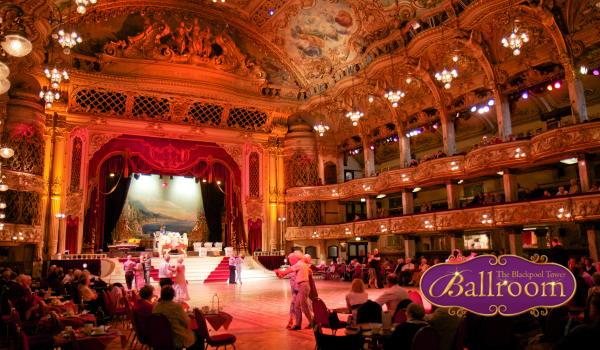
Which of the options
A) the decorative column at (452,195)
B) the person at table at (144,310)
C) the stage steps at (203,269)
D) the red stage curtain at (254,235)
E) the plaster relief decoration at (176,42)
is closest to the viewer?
the person at table at (144,310)

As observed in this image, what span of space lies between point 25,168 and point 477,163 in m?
19.1

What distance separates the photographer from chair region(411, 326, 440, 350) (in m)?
3.75

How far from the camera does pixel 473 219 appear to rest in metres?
17.6

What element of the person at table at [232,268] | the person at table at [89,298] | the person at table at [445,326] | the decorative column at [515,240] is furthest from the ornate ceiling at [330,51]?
the person at table at [445,326]

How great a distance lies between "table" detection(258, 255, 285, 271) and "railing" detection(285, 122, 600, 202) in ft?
11.7

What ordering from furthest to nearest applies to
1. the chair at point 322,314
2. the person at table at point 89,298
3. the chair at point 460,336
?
the person at table at point 89,298, the chair at point 322,314, the chair at point 460,336

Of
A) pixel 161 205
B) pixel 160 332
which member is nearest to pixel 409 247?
pixel 161 205

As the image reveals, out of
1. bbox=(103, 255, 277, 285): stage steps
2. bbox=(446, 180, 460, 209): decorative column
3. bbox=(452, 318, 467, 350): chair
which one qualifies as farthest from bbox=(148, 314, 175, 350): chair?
bbox=(446, 180, 460, 209): decorative column

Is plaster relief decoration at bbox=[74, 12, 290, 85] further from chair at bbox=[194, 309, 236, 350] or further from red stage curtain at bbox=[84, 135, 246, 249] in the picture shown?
chair at bbox=[194, 309, 236, 350]

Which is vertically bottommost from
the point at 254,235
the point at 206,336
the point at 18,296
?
the point at 206,336

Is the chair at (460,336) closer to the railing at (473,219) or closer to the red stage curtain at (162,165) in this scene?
the railing at (473,219)

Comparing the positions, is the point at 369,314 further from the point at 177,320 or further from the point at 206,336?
the point at 177,320

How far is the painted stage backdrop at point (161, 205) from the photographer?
89.4 ft

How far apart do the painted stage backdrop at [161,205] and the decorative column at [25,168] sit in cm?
736
